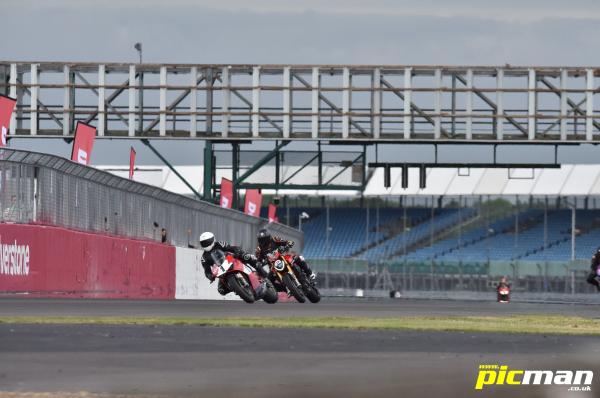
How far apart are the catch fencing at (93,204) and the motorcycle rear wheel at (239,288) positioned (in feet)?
14.8

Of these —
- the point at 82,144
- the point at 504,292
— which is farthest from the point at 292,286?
the point at 504,292

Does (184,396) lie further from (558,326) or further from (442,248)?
(442,248)

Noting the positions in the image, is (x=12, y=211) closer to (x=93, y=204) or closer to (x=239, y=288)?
(x=239, y=288)

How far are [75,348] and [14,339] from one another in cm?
133

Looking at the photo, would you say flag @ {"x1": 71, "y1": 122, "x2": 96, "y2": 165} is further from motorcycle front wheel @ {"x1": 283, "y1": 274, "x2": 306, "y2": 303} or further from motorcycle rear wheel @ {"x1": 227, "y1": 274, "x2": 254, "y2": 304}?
motorcycle rear wheel @ {"x1": 227, "y1": 274, "x2": 254, "y2": 304}

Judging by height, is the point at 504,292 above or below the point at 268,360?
above

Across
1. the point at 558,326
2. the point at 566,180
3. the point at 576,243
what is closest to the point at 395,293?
the point at 576,243

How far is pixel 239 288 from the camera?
26.1m

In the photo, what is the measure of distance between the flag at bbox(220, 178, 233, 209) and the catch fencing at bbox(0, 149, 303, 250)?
29.7 feet

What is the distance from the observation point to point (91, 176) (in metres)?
33.3

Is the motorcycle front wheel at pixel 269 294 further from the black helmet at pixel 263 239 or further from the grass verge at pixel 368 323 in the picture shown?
the grass verge at pixel 368 323

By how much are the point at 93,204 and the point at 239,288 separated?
834 cm

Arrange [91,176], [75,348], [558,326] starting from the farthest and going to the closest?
[91,176] → [558,326] → [75,348]

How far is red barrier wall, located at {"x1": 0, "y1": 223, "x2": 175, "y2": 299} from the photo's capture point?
2738 cm
